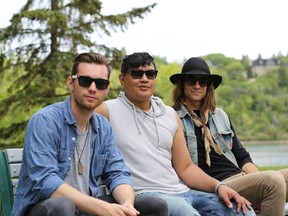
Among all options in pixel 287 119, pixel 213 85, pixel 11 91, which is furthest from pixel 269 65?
pixel 213 85

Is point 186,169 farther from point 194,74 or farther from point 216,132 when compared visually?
point 194,74

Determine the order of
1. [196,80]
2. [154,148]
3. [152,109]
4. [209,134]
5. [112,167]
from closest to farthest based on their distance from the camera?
[112,167], [154,148], [152,109], [209,134], [196,80]

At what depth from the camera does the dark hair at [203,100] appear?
4266 millimetres

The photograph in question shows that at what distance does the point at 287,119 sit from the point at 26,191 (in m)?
83.5

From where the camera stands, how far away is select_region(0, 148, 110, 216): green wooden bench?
3.41 m

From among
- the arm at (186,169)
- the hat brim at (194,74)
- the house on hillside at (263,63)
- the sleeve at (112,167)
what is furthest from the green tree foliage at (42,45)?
the house on hillside at (263,63)

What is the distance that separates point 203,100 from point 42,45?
35.5 feet

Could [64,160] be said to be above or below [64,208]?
above

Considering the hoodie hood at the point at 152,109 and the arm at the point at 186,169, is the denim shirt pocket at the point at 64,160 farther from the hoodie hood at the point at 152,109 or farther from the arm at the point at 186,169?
the arm at the point at 186,169

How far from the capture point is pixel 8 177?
11.5 ft

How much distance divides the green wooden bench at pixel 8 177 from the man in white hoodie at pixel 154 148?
31 cm

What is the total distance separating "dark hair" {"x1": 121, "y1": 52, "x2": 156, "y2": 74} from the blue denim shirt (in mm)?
628

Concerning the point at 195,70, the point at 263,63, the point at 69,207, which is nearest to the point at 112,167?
the point at 69,207

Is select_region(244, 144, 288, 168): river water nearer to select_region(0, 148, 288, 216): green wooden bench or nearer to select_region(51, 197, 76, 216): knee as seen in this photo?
select_region(0, 148, 288, 216): green wooden bench
